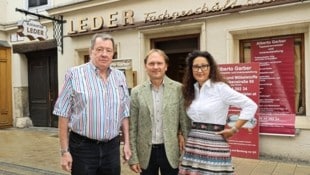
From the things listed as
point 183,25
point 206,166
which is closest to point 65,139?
point 206,166

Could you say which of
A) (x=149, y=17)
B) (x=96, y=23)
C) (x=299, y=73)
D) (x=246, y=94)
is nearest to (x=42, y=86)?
(x=96, y=23)

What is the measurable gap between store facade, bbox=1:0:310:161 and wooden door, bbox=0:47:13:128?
1561mm

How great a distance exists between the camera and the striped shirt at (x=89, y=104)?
2973mm

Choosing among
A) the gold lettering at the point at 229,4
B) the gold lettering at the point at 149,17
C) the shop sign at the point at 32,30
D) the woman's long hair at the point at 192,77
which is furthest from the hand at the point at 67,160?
the shop sign at the point at 32,30

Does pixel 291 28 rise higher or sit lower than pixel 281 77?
higher

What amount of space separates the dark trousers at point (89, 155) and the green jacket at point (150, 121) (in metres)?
0.23

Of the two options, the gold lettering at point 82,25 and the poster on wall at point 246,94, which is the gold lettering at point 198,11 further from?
the gold lettering at point 82,25

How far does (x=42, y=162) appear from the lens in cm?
701

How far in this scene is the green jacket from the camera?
126 inches

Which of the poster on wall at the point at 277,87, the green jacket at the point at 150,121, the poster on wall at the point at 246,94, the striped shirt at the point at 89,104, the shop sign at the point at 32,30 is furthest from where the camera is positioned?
the shop sign at the point at 32,30

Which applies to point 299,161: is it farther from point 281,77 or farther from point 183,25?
point 183,25

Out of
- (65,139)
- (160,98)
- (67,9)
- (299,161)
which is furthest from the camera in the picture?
(67,9)

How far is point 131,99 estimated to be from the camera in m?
3.30

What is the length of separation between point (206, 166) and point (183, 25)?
538cm
